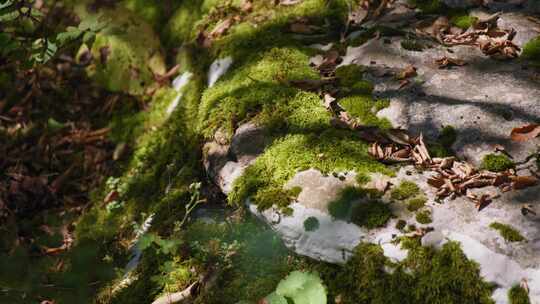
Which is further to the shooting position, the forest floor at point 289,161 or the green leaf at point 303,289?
the forest floor at point 289,161

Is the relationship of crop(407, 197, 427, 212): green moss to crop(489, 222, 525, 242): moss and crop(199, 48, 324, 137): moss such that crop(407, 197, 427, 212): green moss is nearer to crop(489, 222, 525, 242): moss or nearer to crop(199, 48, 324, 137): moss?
crop(489, 222, 525, 242): moss

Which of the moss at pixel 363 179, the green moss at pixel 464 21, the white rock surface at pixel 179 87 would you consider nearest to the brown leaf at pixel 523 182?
the moss at pixel 363 179

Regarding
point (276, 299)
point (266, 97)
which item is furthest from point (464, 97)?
point (276, 299)

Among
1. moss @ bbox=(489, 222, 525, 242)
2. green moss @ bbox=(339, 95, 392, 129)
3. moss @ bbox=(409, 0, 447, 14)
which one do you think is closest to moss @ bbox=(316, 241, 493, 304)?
moss @ bbox=(489, 222, 525, 242)

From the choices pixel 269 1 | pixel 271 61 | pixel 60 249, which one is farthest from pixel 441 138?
→ pixel 60 249

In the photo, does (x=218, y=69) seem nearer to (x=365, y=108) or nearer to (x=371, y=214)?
(x=365, y=108)

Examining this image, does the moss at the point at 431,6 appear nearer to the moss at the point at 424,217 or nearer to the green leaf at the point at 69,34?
the moss at the point at 424,217
